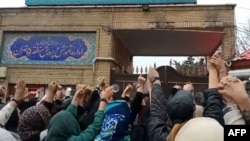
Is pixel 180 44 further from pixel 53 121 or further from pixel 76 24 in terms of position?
pixel 53 121

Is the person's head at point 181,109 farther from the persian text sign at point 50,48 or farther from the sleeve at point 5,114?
the persian text sign at point 50,48

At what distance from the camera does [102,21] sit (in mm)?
11086

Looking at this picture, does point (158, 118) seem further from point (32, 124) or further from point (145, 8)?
point (145, 8)

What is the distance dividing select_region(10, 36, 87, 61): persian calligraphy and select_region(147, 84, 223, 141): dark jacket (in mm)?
8648

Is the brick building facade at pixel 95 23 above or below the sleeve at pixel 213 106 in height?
above

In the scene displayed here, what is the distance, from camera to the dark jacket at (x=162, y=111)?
2303mm

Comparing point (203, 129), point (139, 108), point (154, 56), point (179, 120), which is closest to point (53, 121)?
point (139, 108)

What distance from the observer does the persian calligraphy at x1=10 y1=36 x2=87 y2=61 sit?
11094 mm

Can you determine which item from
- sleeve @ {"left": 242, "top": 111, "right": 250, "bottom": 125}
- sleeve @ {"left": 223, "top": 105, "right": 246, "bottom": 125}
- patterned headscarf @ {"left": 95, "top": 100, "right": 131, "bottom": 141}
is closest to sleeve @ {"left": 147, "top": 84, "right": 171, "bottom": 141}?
patterned headscarf @ {"left": 95, "top": 100, "right": 131, "bottom": 141}

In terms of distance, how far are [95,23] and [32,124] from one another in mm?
8264

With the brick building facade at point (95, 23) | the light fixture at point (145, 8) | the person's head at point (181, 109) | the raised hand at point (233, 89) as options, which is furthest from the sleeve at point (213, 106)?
the light fixture at point (145, 8)

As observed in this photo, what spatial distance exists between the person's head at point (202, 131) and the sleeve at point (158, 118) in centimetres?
70

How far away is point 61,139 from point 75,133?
13 cm

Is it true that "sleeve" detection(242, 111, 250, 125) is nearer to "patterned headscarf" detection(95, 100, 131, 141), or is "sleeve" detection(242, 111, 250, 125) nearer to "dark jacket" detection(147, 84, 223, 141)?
"dark jacket" detection(147, 84, 223, 141)
